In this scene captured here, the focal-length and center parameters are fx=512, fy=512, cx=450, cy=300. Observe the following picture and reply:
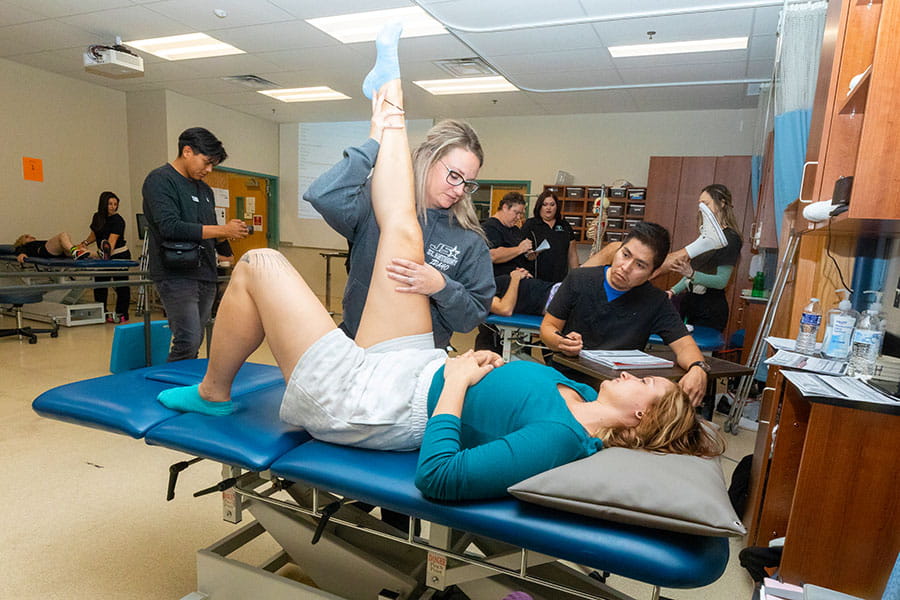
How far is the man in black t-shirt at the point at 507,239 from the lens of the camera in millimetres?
3719

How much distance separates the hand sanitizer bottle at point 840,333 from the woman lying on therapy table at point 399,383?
2.83ft

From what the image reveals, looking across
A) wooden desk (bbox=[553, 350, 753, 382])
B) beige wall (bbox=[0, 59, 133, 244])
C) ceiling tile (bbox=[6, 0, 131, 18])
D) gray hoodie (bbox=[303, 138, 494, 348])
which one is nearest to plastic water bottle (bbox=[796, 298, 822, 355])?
wooden desk (bbox=[553, 350, 753, 382])

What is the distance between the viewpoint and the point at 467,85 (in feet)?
17.8

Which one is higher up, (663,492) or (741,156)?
(741,156)

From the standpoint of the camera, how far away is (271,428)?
48.7 inches

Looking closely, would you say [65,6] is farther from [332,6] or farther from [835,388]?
[835,388]

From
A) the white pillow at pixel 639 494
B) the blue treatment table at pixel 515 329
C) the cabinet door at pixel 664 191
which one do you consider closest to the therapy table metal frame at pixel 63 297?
the blue treatment table at pixel 515 329

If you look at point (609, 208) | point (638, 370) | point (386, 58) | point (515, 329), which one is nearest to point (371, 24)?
point (515, 329)

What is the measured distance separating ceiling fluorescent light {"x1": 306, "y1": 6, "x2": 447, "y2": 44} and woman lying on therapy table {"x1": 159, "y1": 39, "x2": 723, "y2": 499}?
2843 millimetres

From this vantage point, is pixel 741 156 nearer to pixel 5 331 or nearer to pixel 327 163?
pixel 327 163

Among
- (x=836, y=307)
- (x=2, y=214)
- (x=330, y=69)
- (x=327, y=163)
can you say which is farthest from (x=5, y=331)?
(x=836, y=307)

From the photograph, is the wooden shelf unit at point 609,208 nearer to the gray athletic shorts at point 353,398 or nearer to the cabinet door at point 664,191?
the cabinet door at point 664,191

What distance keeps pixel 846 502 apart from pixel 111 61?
17.8 feet

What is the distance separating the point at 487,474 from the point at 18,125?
678cm
